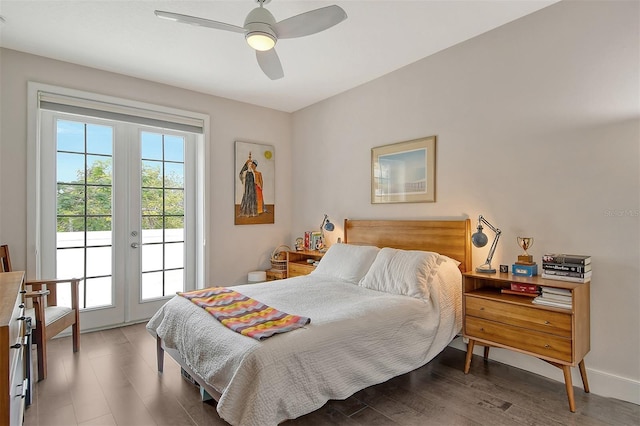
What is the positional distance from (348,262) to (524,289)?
149 centimetres

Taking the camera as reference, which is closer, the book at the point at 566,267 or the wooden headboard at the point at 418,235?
the book at the point at 566,267

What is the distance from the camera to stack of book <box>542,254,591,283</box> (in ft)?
7.55

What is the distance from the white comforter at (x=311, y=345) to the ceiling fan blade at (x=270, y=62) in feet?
5.73

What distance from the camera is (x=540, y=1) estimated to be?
256 cm

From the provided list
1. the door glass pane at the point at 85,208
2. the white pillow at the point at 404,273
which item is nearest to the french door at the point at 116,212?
the door glass pane at the point at 85,208

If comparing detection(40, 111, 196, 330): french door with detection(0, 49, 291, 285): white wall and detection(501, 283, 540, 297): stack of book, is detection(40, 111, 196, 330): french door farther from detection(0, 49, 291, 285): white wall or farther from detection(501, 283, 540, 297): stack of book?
detection(501, 283, 540, 297): stack of book

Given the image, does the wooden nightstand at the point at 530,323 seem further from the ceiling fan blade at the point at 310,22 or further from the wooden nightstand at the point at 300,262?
the ceiling fan blade at the point at 310,22

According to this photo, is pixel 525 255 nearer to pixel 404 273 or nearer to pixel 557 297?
pixel 557 297

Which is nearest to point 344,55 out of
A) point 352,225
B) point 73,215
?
point 352,225

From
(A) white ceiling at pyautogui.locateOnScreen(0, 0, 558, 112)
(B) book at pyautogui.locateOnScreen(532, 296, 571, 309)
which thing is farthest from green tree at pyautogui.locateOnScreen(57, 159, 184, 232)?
(B) book at pyautogui.locateOnScreen(532, 296, 571, 309)

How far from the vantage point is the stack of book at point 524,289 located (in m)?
2.45

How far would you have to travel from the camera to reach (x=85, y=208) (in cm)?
370

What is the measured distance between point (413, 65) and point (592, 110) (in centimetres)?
165

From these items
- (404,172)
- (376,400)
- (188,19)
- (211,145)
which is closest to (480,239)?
(404,172)
